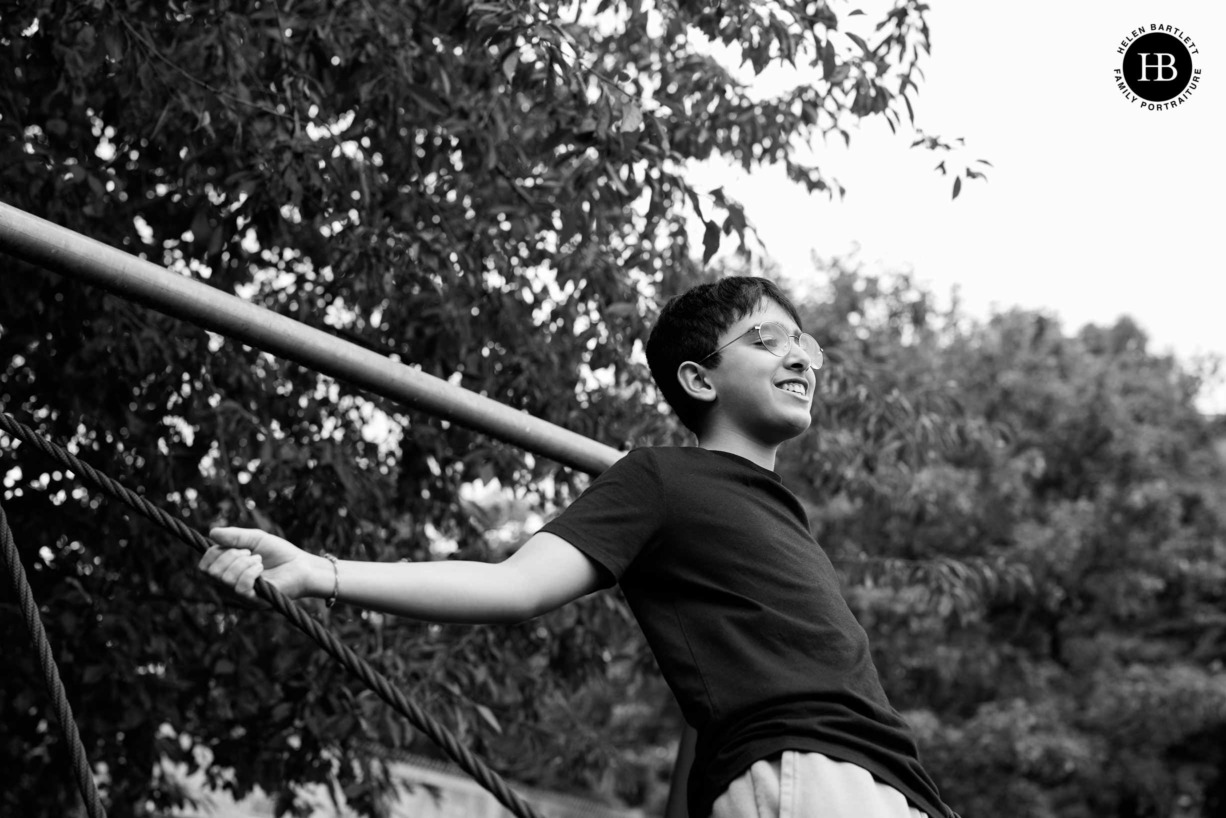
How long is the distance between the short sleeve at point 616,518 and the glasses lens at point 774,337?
0.93 ft

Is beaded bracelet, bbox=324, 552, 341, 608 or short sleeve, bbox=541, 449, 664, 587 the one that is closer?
beaded bracelet, bbox=324, 552, 341, 608

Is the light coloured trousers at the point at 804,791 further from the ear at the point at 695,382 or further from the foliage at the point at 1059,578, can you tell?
the foliage at the point at 1059,578

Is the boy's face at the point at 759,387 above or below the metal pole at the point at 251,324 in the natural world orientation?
below

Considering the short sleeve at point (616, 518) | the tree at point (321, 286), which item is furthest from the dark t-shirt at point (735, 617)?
the tree at point (321, 286)

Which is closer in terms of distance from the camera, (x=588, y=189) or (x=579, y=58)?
(x=579, y=58)

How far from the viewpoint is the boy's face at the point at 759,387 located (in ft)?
5.67

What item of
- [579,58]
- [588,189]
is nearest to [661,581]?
[579,58]

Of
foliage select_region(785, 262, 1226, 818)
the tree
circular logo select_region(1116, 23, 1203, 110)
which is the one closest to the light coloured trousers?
the tree

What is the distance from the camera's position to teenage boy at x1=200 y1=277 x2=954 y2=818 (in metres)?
1.34

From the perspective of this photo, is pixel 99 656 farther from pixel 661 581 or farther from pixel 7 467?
pixel 661 581

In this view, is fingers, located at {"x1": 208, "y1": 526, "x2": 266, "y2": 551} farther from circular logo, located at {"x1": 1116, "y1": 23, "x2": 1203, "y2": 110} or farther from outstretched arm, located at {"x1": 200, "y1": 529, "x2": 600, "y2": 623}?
circular logo, located at {"x1": 1116, "y1": 23, "x2": 1203, "y2": 110}

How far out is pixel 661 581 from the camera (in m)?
1.54

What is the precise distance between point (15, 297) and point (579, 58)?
5.63 ft

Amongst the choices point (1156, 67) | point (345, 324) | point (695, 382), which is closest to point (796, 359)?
point (695, 382)
